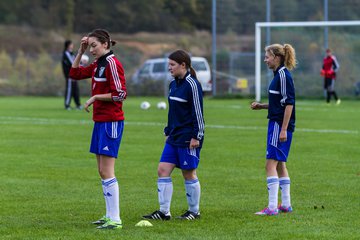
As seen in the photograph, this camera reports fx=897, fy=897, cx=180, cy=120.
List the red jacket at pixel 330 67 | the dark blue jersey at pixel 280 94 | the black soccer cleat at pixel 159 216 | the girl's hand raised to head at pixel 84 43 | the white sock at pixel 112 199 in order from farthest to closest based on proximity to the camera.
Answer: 1. the red jacket at pixel 330 67
2. the dark blue jersey at pixel 280 94
3. the black soccer cleat at pixel 159 216
4. the girl's hand raised to head at pixel 84 43
5. the white sock at pixel 112 199

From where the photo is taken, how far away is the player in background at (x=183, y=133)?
920 cm

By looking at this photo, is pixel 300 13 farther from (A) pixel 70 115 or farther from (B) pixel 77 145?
(B) pixel 77 145

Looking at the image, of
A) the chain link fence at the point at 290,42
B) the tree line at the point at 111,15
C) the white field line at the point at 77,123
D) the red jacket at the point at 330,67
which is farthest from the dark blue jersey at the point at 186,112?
the tree line at the point at 111,15

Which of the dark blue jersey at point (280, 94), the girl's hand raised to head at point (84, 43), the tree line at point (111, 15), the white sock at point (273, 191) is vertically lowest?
the white sock at point (273, 191)

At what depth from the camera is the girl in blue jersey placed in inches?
380

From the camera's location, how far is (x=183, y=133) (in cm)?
927

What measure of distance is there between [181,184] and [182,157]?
2924 mm

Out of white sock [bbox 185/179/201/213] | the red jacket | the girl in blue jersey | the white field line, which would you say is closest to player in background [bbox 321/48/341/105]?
the red jacket

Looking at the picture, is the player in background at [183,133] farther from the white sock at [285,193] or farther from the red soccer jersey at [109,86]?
the white sock at [285,193]

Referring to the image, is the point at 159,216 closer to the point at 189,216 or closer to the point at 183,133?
the point at 189,216

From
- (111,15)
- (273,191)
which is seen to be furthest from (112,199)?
(111,15)

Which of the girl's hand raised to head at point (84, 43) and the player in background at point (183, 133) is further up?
the girl's hand raised to head at point (84, 43)

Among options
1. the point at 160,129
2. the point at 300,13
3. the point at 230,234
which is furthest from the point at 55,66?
the point at 230,234

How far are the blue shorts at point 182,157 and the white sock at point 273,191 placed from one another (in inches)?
38.2
